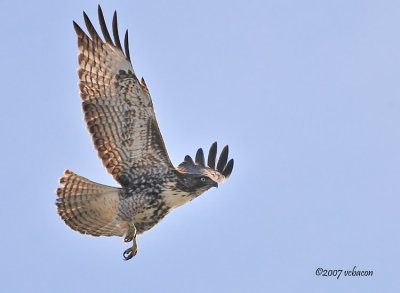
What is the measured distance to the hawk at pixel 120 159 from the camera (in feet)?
46.1

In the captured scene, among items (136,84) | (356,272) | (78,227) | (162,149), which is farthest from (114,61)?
(356,272)

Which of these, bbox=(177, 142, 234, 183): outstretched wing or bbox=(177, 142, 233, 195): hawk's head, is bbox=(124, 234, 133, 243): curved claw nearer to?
bbox=(177, 142, 233, 195): hawk's head

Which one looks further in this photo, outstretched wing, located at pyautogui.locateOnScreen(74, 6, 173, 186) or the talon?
the talon

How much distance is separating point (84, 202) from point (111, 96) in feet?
5.10

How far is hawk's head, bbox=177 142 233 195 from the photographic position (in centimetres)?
1413

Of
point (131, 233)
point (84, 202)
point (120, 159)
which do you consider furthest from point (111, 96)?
point (131, 233)

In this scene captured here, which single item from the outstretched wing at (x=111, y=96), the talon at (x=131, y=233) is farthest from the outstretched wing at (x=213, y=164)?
the talon at (x=131, y=233)

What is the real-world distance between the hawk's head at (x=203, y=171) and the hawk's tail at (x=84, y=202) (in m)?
1.06

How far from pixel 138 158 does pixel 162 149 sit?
0.37 metres

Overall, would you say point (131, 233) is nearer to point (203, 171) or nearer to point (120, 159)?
point (120, 159)

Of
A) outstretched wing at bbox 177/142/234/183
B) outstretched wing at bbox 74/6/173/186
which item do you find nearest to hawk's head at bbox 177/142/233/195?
outstretched wing at bbox 177/142/234/183

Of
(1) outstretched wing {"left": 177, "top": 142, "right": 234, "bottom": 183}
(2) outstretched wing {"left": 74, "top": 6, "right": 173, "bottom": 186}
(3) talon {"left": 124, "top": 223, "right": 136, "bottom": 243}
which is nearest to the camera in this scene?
(2) outstretched wing {"left": 74, "top": 6, "right": 173, "bottom": 186}

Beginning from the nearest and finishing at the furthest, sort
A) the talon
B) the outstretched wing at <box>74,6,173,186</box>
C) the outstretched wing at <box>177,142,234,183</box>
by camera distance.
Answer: the outstretched wing at <box>74,6,173,186</box>, the talon, the outstretched wing at <box>177,142,234,183</box>

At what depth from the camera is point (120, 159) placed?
14320 mm
